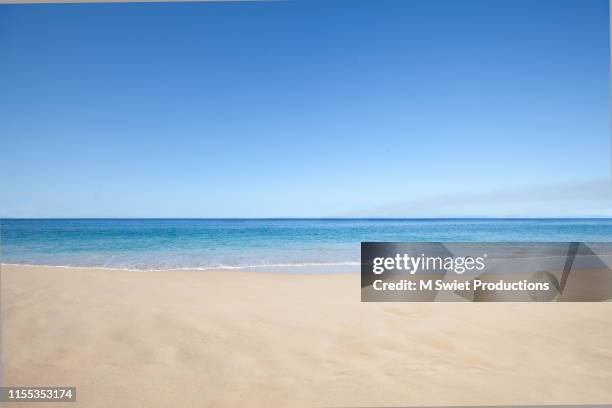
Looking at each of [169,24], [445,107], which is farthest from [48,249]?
[445,107]

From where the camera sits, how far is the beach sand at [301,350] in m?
1.77

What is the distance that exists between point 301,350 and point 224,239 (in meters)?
9.21

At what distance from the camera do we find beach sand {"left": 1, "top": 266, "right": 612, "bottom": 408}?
1.77 meters

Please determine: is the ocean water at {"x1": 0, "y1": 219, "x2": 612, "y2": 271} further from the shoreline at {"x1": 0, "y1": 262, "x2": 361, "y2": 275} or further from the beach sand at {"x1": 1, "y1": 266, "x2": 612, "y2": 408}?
the beach sand at {"x1": 1, "y1": 266, "x2": 612, "y2": 408}

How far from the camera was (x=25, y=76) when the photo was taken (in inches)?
145

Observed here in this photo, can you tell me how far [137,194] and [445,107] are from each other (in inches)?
224

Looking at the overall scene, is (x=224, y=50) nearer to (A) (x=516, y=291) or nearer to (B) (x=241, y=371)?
(B) (x=241, y=371)

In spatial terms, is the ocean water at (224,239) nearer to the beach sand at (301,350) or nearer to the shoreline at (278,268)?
the shoreline at (278,268)

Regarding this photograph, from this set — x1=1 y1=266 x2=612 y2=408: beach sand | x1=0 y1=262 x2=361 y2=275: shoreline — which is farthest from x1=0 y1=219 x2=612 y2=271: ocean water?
x1=1 y1=266 x2=612 y2=408: beach sand

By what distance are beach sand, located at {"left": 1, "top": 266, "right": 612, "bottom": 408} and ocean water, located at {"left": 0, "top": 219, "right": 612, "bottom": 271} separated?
2.96 m

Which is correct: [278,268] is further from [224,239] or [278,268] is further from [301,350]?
[224,239]

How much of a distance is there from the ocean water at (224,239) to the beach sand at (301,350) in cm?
296

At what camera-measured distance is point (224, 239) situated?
1098 cm

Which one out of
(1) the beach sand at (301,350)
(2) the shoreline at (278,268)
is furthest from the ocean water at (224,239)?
(1) the beach sand at (301,350)
